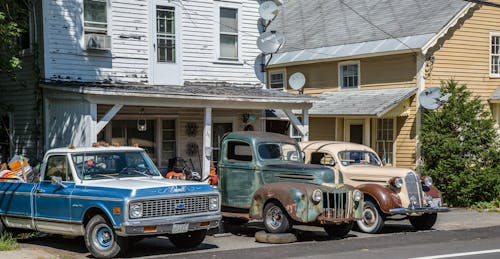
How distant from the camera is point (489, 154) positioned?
69.5ft

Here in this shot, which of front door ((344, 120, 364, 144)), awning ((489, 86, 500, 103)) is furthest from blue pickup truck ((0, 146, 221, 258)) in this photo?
awning ((489, 86, 500, 103))

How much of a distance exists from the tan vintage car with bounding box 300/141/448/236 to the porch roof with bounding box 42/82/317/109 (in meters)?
2.79

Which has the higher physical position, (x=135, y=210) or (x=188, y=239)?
(x=135, y=210)

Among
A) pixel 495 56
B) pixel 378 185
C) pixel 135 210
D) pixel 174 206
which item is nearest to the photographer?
pixel 135 210

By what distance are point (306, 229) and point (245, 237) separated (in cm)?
196

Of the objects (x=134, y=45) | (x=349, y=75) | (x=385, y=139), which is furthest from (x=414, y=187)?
(x=349, y=75)

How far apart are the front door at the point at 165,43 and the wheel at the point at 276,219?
7826 millimetres

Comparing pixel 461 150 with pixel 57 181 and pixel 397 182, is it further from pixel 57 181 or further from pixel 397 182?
pixel 57 181

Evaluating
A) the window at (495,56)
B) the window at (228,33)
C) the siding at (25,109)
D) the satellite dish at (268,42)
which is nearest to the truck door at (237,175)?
the siding at (25,109)

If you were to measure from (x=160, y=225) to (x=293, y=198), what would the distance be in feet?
9.52

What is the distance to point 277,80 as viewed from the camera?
2947cm

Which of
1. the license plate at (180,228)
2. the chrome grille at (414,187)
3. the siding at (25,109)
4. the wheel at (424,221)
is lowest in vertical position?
the wheel at (424,221)

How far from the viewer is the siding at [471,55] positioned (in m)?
23.6

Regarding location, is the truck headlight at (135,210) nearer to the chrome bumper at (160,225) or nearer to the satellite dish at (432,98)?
the chrome bumper at (160,225)
